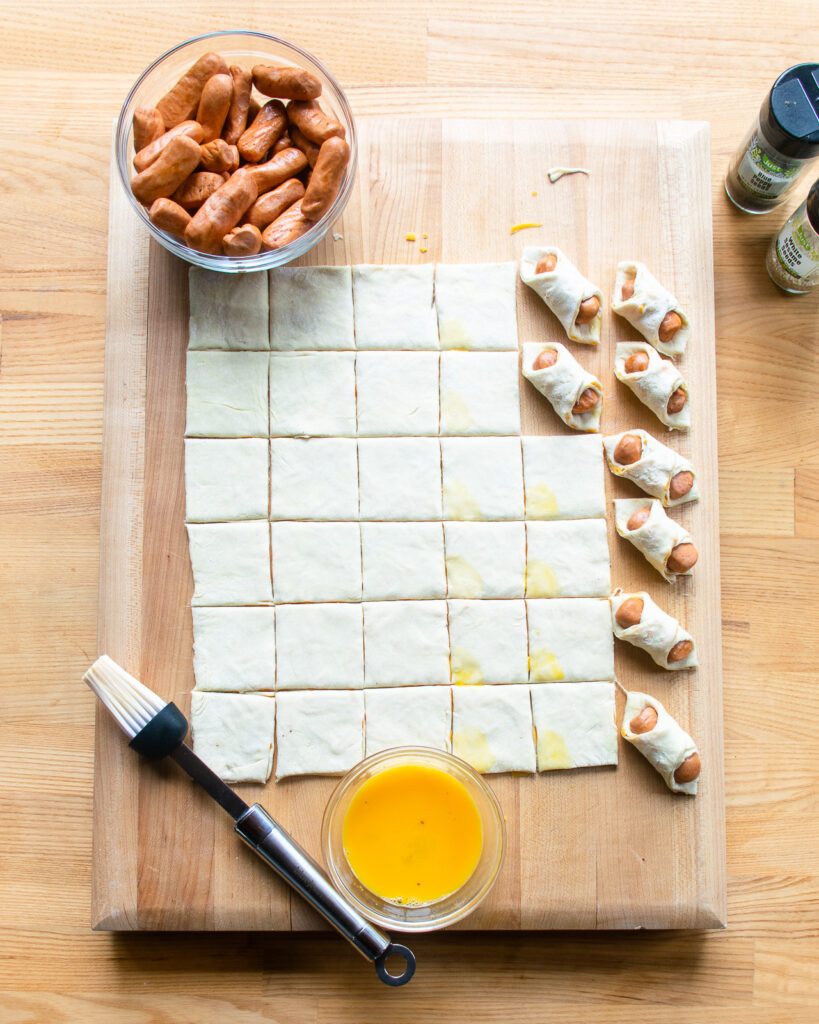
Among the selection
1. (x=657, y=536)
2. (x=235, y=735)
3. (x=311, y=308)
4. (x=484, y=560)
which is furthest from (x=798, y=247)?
(x=235, y=735)

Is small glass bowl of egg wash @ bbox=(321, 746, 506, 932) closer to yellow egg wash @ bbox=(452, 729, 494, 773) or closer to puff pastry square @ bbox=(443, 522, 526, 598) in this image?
yellow egg wash @ bbox=(452, 729, 494, 773)

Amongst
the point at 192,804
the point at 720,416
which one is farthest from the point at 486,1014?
the point at 720,416

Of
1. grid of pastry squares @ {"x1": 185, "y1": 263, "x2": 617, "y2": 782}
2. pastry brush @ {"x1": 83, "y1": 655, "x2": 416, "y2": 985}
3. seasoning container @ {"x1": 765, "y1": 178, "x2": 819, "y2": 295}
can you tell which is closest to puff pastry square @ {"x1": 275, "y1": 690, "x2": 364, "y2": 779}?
grid of pastry squares @ {"x1": 185, "y1": 263, "x2": 617, "y2": 782}

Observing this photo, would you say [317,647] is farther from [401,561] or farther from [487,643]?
[487,643]

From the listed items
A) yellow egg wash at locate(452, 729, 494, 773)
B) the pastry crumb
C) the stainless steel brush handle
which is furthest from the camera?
the pastry crumb

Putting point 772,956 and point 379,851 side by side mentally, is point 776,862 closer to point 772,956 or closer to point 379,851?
point 772,956

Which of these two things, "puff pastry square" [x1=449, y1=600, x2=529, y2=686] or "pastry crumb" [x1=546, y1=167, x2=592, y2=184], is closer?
"puff pastry square" [x1=449, y1=600, x2=529, y2=686]

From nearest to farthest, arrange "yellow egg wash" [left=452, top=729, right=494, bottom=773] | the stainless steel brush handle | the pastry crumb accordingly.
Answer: the stainless steel brush handle < "yellow egg wash" [left=452, top=729, right=494, bottom=773] < the pastry crumb

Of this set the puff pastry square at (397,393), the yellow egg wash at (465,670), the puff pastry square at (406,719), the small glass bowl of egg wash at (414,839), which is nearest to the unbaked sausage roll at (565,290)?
the puff pastry square at (397,393)

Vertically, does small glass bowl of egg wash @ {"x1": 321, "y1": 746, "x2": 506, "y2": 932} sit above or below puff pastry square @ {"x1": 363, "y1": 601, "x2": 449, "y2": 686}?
below
